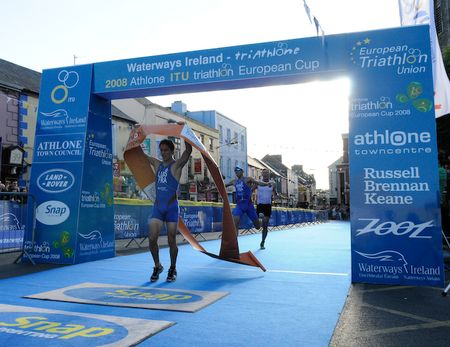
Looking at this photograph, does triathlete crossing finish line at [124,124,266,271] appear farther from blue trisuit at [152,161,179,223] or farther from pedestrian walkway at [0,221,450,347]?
blue trisuit at [152,161,179,223]

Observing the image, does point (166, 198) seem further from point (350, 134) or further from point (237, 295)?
Result: point (350, 134)

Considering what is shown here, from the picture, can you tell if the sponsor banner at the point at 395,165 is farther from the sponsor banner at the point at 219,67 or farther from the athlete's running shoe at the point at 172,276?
the athlete's running shoe at the point at 172,276

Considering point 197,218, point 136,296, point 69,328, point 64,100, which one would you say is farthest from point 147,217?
point 69,328

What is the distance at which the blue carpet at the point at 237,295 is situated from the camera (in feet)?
10.4

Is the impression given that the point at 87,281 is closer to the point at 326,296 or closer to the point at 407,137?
the point at 326,296

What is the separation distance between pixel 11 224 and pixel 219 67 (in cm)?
604

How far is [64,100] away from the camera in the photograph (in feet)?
25.3

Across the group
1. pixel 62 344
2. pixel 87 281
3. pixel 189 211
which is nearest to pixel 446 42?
pixel 189 211

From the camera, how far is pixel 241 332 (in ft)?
10.7

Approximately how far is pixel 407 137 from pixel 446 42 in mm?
20247

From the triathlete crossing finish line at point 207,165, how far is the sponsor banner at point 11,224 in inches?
134

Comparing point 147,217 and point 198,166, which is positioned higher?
point 198,166

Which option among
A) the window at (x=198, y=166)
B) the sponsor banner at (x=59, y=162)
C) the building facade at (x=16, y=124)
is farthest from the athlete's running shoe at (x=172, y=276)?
the window at (x=198, y=166)

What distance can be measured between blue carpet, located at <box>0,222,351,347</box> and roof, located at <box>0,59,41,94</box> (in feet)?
51.0
